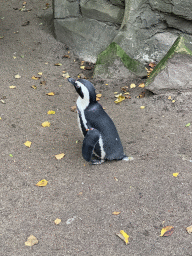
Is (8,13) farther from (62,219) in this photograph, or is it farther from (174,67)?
(62,219)

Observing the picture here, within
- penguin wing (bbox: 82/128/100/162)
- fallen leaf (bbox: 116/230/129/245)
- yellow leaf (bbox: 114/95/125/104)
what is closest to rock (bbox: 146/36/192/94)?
yellow leaf (bbox: 114/95/125/104)

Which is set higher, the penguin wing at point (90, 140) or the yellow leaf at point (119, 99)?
the penguin wing at point (90, 140)

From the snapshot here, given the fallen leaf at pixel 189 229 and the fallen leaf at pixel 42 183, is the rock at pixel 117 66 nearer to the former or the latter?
the fallen leaf at pixel 42 183

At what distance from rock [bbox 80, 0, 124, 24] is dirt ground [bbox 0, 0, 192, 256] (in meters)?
1.71

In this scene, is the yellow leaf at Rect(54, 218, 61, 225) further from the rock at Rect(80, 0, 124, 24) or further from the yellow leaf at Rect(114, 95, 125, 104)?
the rock at Rect(80, 0, 124, 24)

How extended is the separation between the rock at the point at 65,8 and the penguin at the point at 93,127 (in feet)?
12.9

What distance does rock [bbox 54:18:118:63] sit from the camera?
6.50 m

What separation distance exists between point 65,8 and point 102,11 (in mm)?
998

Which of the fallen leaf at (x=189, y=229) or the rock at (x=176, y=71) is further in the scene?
the rock at (x=176, y=71)

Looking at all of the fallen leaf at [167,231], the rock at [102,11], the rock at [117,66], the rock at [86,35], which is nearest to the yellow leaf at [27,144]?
the fallen leaf at [167,231]

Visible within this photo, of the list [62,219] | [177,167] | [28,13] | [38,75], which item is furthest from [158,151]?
[28,13]

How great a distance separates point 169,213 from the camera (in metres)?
3.04

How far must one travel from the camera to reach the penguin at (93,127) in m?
3.40

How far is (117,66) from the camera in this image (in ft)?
19.0
